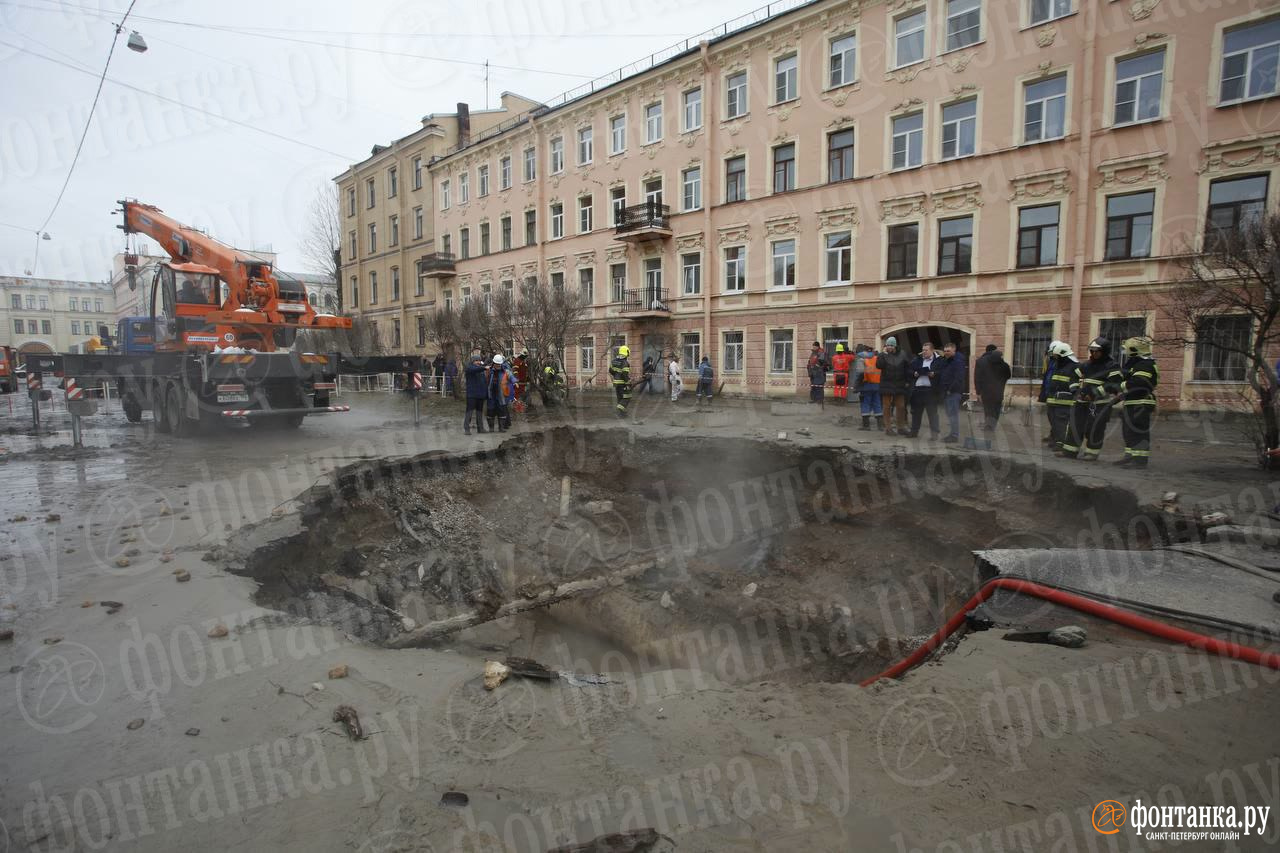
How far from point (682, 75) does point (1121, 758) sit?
81.5 ft

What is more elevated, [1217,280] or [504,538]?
[1217,280]

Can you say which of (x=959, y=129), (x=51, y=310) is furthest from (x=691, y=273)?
(x=51, y=310)

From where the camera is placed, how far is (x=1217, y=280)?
7.64m

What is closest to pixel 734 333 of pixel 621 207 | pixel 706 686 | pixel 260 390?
pixel 621 207

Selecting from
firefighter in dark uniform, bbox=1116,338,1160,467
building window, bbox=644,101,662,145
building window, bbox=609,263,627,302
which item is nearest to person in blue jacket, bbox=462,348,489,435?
firefighter in dark uniform, bbox=1116,338,1160,467

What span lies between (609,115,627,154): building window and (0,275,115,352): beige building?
112ft

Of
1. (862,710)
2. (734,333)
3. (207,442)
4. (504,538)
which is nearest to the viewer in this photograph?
(862,710)

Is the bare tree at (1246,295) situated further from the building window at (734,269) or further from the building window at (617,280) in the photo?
the building window at (617,280)

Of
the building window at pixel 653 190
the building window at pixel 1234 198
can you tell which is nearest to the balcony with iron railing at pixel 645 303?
the building window at pixel 653 190

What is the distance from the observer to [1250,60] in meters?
13.8

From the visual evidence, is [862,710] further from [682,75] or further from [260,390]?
[682,75]

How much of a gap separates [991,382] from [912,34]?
1318 cm

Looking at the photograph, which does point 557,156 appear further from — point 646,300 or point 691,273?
point 691,273

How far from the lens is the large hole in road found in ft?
20.2
